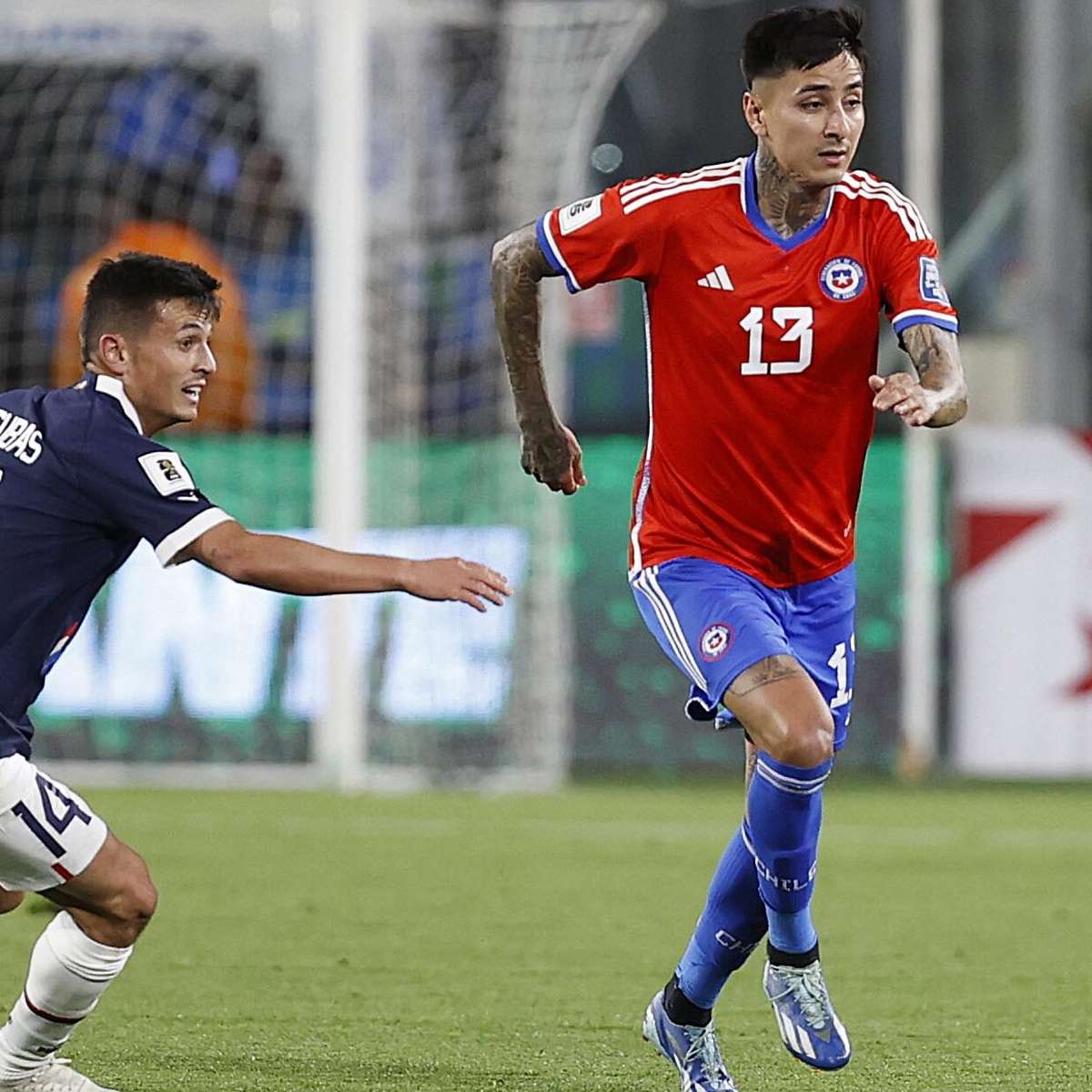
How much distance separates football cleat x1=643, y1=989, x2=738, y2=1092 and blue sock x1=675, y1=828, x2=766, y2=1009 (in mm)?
67

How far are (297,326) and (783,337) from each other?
844 centimetres

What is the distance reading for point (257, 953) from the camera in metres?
6.84

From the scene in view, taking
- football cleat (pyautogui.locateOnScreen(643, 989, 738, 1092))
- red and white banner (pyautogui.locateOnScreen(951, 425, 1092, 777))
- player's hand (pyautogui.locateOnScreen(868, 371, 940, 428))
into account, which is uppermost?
player's hand (pyautogui.locateOnScreen(868, 371, 940, 428))

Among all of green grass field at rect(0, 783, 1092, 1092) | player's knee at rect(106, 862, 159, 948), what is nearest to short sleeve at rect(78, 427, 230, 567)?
player's knee at rect(106, 862, 159, 948)

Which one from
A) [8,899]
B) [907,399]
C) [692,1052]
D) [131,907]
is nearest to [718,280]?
[907,399]

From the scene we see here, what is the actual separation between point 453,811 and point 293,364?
119 inches

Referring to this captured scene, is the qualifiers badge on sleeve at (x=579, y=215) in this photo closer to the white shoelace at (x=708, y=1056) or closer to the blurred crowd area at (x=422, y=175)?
the white shoelace at (x=708, y=1056)

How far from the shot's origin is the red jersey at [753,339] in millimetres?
4980

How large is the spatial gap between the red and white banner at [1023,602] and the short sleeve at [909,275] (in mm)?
7642

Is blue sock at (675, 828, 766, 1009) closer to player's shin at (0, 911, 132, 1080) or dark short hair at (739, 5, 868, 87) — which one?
player's shin at (0, 911, 132, 1080)

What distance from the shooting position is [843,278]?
4.98 m

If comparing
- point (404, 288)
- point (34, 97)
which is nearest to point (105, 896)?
point (404, 288)

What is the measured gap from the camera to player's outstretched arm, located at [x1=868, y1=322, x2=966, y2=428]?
4.44 m

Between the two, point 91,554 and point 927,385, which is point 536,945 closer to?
point 91,554
